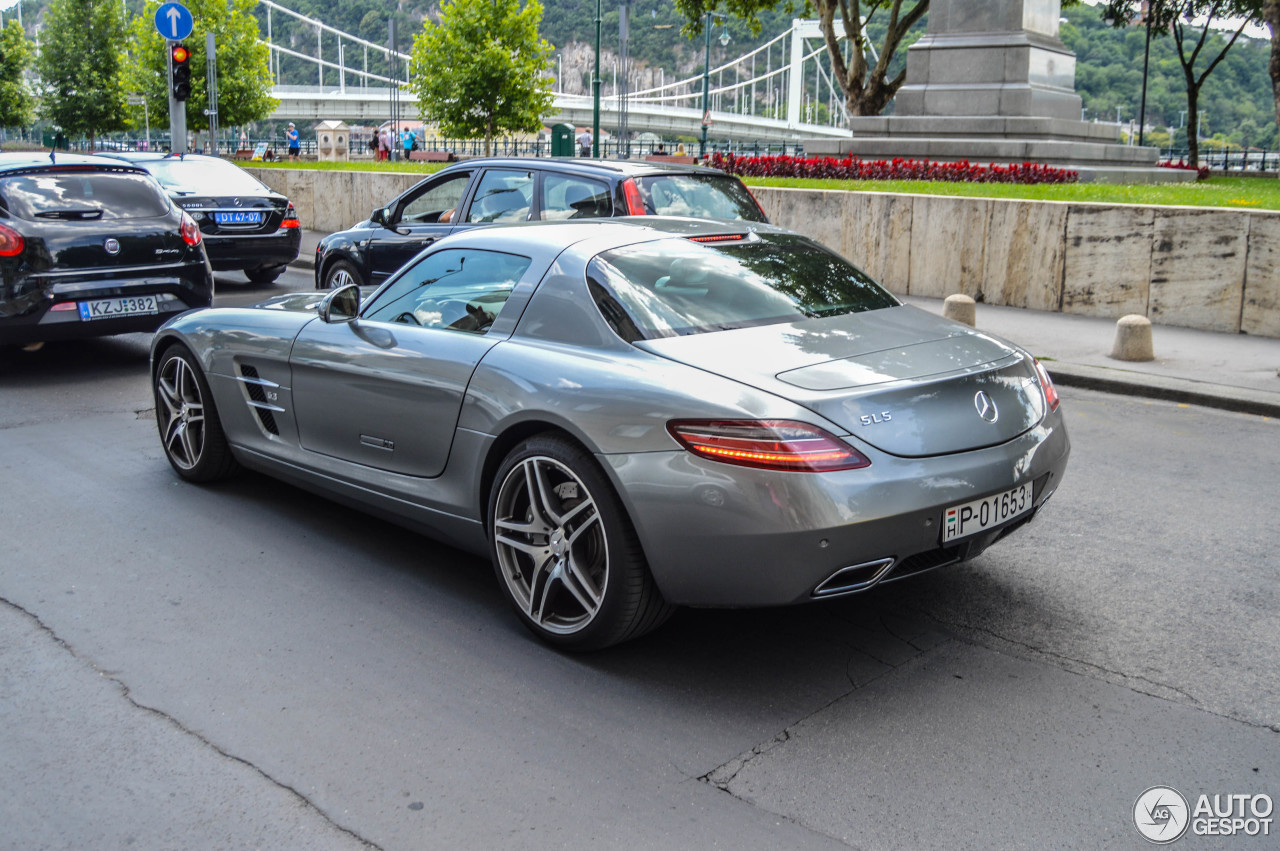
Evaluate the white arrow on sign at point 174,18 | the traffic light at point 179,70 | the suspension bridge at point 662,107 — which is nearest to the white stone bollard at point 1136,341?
the white arrow on sign at point 174,18

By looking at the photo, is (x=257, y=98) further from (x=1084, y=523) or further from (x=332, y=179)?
(x=1084, y=523)

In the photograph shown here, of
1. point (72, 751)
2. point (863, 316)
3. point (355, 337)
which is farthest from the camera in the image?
point (355, 337)

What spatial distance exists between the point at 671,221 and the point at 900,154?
1574 centimetres

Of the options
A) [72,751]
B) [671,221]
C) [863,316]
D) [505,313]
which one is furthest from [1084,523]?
[72,751]

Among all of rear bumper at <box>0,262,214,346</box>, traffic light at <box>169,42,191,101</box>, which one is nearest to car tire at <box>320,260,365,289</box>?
rear bumper at <box>0,262,214,346</box>

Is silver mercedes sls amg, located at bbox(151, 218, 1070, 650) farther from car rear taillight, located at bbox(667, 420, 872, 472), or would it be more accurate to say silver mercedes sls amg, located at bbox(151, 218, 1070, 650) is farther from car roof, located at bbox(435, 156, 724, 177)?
car roof, located at bbox(435, 156, 724, 177)

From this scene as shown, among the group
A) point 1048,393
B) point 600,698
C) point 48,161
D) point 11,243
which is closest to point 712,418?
point 600,698

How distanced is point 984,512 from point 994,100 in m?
16.9

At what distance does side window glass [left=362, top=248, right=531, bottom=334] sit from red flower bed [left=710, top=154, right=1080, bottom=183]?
37.8 feet

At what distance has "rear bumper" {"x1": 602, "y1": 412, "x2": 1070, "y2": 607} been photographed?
332 centimetres

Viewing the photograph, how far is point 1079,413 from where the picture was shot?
789 cm

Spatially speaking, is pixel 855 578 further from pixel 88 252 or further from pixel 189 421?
pixel 88 252

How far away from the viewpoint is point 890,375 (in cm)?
364

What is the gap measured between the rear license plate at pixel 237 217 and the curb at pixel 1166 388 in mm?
9326
